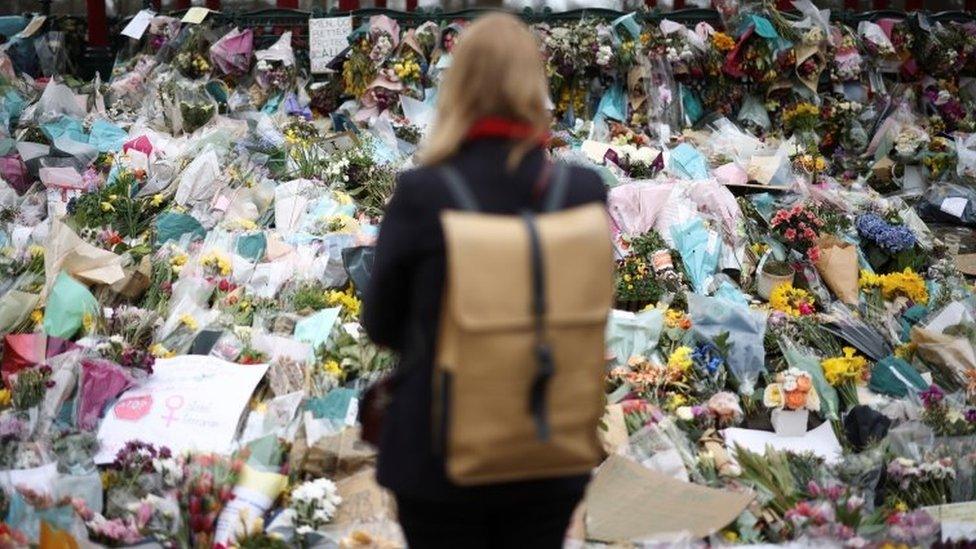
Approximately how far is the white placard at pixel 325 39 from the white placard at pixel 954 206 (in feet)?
13.9

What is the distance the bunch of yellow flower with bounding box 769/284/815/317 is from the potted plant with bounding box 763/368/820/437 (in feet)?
2.93

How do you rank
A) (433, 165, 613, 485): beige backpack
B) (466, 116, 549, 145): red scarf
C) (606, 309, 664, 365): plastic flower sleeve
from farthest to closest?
(606, 309, 664, 365): plastic flower sleeve < (466, 116, 549, 145): red scarf < (433, 165, 613, 485): beige backpack

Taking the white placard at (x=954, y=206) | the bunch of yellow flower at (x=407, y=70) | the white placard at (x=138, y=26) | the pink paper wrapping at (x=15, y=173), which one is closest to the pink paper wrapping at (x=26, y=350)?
the pink paper wrapping at (x=15, y=173)

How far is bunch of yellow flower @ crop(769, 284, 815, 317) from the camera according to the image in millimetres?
5801

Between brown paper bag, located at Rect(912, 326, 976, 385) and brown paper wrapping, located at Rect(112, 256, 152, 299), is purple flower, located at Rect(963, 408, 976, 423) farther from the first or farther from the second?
brown paper wrapping, located at Rect(112, 256, 152, 299)

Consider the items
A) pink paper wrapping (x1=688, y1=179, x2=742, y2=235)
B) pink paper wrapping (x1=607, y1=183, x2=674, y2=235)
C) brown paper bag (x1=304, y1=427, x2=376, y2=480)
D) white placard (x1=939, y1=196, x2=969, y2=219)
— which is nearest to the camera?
brown paper bag (x1=304, y1=427, x2=376, y2=480)

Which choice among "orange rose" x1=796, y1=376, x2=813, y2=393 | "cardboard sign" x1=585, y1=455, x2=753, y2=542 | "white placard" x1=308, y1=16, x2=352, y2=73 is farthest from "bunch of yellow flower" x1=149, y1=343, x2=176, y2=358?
"white placard" x1=308, y1=16, x2=352, y2=73

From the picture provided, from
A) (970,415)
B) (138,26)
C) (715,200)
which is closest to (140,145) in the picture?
(138,26)

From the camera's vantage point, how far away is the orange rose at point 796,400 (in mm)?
4836

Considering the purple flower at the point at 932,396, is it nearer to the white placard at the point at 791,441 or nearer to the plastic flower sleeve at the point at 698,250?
the white placard at the point at 791,441

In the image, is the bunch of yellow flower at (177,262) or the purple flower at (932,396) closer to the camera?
the purple flower at (932,396)

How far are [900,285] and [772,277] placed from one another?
2.10ft

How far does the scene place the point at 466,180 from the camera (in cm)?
244

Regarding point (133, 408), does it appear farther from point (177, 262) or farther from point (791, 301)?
point (791, 301)
